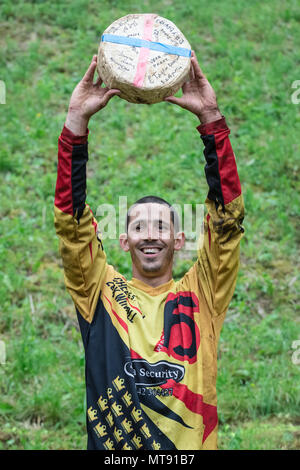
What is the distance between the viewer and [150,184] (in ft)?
24.0

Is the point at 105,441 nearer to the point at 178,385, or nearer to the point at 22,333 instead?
the point at 178,385

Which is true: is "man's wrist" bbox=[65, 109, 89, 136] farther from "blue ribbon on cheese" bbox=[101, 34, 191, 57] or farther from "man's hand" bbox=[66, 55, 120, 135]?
"blue ribbon on cheese" bbox=[101, 34, 191, 57]

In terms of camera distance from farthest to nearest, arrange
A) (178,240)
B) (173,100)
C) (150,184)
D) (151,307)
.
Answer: (150,184) → (178,240) → (151,307) → (173,100)

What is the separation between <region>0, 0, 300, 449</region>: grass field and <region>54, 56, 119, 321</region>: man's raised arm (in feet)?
6.89

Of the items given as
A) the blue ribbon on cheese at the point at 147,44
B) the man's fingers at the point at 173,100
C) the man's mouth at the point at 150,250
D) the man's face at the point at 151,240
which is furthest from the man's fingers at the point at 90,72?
the man's mouth at the point at 150,250

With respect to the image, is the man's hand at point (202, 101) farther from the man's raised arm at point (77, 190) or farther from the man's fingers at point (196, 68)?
the man's raised arm at point (77, 190)

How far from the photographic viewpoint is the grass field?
5.24 metres

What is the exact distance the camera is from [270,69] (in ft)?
30.2

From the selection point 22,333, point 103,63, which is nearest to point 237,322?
point 22,333

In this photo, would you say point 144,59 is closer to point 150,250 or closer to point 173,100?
point 173,100

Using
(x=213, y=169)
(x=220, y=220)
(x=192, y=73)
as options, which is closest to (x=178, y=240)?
(x=220, y=220)

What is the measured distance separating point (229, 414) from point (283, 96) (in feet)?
16.4

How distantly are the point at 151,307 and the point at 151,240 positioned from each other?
37 cm

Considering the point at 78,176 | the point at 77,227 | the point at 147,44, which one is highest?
the point at 147,44
